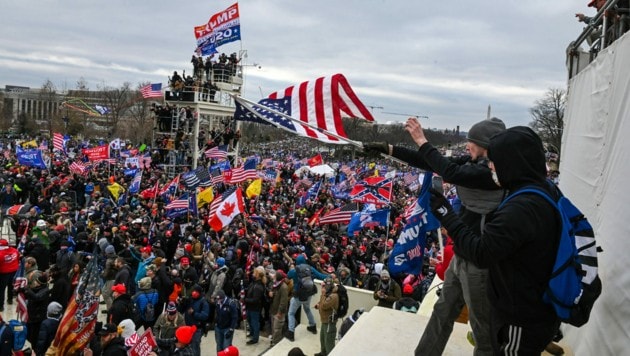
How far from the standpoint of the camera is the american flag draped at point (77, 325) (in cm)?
656

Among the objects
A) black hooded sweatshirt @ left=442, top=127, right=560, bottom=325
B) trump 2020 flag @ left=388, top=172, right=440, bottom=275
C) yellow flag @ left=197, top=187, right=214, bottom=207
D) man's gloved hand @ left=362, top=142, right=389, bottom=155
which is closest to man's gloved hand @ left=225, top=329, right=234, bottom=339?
trump 2020 flag @ left=388, top=172, right=440, bottom=275

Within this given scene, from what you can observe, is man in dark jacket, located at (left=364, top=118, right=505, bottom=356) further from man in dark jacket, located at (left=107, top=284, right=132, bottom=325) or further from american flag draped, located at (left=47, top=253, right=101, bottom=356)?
man in dark jacket, located at (left=107, top=284, right=132, bottom=325)

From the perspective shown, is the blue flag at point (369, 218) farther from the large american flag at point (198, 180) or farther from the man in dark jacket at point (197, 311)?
the man in dark jacket at point (197, 311)

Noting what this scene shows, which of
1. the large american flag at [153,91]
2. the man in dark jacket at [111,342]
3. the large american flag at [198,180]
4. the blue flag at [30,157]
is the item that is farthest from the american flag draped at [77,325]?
the large american flag at [153,91]

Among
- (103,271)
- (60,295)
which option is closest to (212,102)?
(103,271)

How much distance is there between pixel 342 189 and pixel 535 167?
21.4 metres

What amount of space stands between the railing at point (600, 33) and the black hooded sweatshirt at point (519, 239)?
2183 millimetres

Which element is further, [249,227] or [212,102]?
[212,102]

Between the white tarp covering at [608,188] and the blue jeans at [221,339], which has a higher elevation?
the white tarp covering at [608,188]

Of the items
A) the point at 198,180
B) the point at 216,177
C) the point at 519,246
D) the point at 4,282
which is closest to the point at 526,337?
the point at 519,246

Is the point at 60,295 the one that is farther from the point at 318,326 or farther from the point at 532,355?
the point at 532,355

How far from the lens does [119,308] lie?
25.6 feet

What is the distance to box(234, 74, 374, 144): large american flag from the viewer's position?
19.0 feet

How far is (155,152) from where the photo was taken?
30938 millimetres
